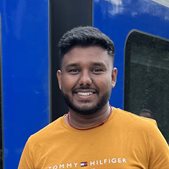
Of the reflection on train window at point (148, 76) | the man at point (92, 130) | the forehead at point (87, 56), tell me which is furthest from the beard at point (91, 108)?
the reflection on train window at point (148, 76)

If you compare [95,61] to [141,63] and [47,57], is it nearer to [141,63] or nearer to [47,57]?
[47,57]

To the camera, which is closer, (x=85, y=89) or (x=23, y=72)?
(x=85, y=89)

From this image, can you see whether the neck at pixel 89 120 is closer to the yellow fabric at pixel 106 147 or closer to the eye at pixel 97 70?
the yellow fabric at pixel 106 147

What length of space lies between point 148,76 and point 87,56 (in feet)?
4.97

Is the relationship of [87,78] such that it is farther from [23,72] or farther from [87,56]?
[23,72]

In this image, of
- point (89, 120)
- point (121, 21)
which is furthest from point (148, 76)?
point (89, 120)

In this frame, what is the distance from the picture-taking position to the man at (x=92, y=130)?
1475 millimetres

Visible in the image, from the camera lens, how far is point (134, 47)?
→ 9.01ft

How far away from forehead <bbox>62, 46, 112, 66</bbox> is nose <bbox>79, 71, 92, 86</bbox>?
0.04 metres

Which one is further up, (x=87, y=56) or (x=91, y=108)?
(x=87, y=56)

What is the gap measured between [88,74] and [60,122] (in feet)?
0.72

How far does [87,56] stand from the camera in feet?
4.96

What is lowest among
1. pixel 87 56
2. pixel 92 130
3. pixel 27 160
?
pixel 27 160

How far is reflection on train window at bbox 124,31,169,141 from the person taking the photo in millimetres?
2695
